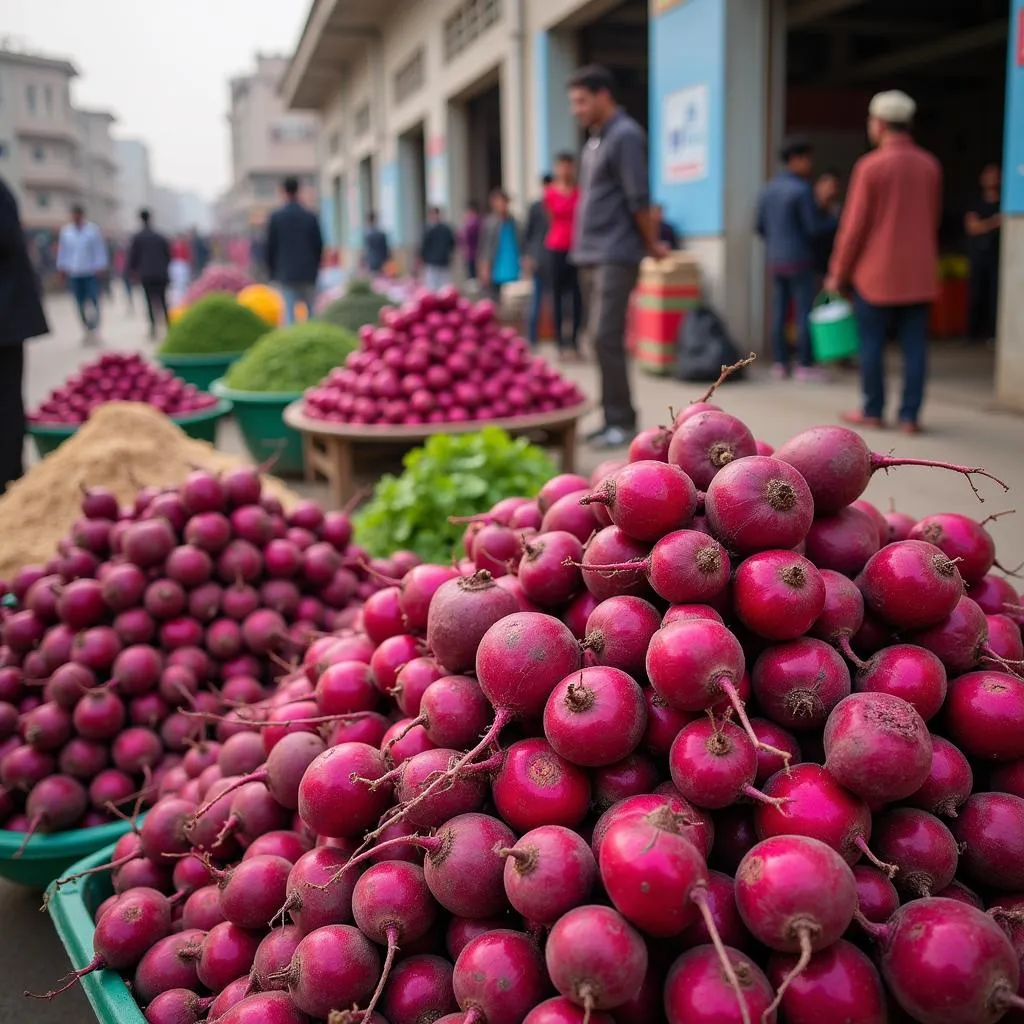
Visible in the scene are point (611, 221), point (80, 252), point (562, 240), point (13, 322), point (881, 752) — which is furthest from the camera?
point (80, 252)

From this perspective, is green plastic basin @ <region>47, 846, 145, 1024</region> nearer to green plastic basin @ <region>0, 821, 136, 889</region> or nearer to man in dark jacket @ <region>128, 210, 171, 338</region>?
green plastic basin @ <region>0, 821, 136, 889</region>

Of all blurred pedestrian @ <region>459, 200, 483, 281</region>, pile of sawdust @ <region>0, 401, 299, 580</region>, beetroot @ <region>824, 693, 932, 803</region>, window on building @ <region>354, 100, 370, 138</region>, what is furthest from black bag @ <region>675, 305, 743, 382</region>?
window on building @ <region>354, 100, 370, 138</region>

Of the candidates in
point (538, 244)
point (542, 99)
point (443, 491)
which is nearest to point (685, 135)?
point (538, 244)

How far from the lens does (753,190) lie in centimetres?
941

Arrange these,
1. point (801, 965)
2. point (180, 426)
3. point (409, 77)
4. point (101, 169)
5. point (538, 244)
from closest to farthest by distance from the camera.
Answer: point (801, 965), point (180, 426), point (538, 244), point (409, 77), point (101, 169)

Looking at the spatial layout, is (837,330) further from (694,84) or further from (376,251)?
(376,251)

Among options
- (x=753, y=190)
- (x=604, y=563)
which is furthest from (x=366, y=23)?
(x=604, y=563)

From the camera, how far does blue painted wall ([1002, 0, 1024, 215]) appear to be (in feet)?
19.7

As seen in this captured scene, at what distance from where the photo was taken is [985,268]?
445 inches

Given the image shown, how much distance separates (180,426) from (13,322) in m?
1.16

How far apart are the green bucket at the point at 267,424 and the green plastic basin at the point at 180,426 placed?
0.13 metres

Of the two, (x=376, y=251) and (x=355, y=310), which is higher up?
(x=376, y=251)

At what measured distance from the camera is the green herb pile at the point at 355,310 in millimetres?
8719

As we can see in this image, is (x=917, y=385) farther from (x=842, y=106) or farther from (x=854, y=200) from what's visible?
(x=842, y=106)
